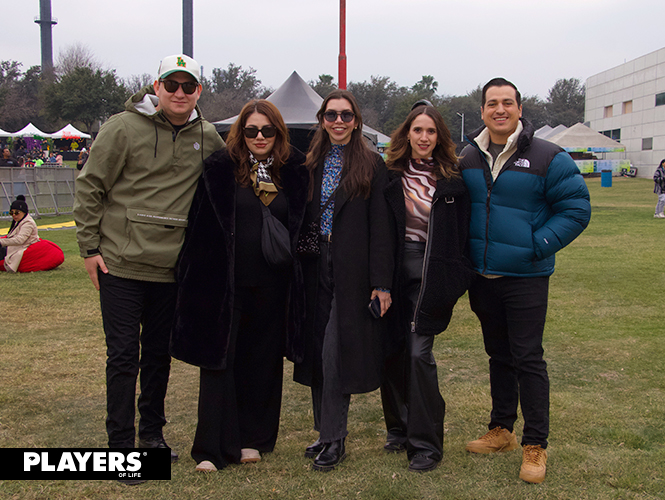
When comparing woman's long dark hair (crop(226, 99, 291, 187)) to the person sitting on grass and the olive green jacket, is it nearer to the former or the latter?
the olive green jacket

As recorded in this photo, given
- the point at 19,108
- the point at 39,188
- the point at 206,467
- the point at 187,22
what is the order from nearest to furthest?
1. the point at 206,467
2. the point at 39,188
3. the point at 187,22
4. the point at 19,108

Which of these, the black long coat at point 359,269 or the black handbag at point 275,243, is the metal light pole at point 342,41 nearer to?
the black long coat at point 359,269

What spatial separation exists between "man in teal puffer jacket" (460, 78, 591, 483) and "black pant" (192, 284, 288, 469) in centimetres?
120

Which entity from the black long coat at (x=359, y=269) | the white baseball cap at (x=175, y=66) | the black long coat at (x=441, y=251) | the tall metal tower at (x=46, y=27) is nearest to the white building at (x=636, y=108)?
the black long coat at (x=441, y=251)

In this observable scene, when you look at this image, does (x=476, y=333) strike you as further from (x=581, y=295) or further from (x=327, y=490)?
(x=327, y=490)

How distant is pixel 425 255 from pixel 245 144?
46.0 inches

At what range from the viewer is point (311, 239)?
11.1 ft

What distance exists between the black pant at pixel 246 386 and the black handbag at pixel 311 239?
0.25m

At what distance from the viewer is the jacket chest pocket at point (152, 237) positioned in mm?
3238

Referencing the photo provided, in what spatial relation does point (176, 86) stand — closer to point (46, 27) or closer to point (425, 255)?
point (425, 255)

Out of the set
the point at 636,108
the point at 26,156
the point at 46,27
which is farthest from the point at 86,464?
the point at 46,27

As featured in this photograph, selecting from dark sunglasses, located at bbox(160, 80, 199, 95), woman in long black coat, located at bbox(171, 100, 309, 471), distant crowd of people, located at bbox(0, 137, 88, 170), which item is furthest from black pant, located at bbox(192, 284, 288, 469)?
distant crowd of people, located at bbox(0, 137, 88, 170)

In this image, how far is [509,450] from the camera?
358 cm

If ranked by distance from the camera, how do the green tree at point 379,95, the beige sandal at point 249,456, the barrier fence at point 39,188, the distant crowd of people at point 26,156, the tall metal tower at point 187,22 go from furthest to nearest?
the green tree at point 379,95 < the tall metal tower at point 187,22 < the distant crowd of people at point 26,156 < the barrier fence at point 39,188 < the beige sandal at point 249,456
